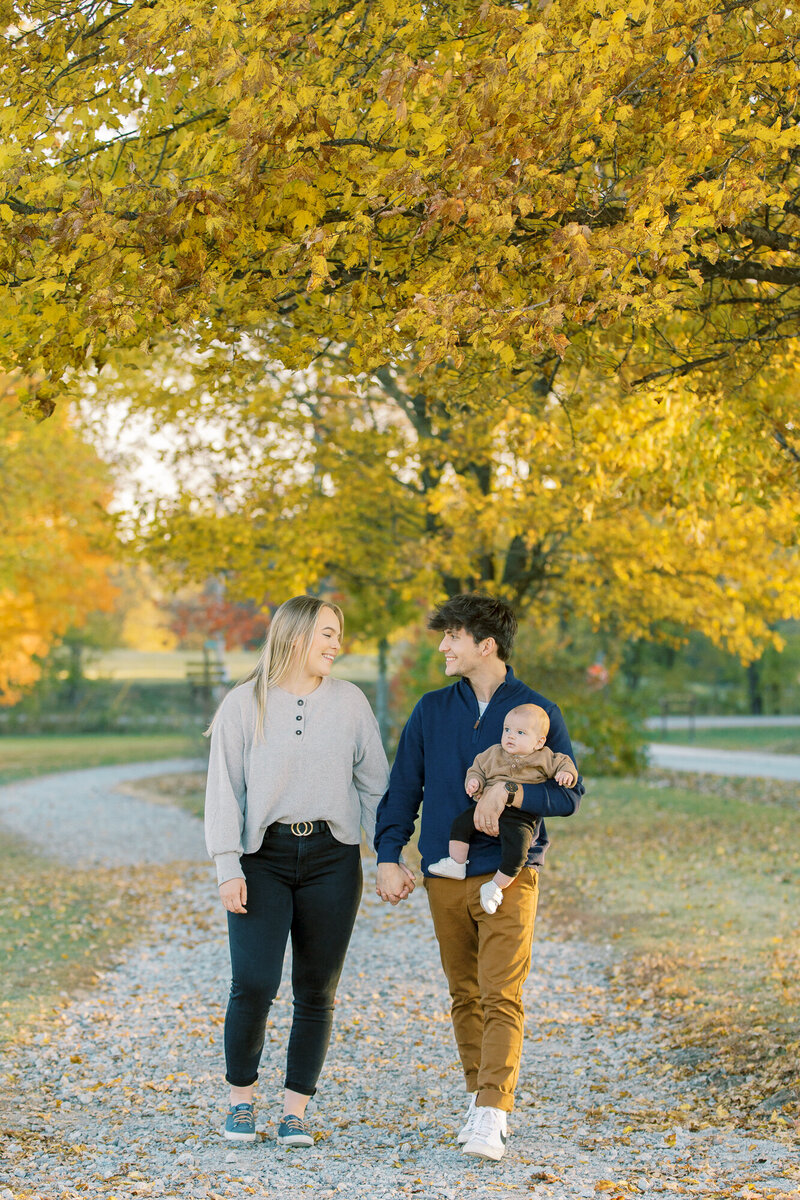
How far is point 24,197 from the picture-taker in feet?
14.2

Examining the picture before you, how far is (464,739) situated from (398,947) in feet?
14.9

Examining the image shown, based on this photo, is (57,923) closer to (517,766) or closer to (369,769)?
(369,769)

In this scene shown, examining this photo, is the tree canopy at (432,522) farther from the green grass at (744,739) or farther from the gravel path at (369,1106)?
the green grass at (744,739)

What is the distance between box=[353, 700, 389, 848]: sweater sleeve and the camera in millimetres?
4453

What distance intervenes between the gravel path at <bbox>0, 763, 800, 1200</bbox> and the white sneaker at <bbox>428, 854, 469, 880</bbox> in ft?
3.20

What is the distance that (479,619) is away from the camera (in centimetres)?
435

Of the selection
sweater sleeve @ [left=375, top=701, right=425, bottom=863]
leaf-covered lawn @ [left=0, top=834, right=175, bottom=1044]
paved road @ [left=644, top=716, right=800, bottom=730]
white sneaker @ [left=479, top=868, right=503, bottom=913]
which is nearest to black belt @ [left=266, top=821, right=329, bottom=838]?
sweater sleeve @ [left=375, top=701, right=425, bottom=863]

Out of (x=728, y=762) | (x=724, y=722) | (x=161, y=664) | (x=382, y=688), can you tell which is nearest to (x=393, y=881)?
(x=382, y=688)

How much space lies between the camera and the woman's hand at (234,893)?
13.6 ft

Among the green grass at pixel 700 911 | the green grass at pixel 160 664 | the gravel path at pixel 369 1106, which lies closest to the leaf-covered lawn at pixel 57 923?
the gravel path at pixel 369 1106

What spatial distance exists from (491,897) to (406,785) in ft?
1.74

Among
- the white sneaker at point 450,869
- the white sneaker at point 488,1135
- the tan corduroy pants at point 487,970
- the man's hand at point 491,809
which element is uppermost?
the man's hand at point 491,809

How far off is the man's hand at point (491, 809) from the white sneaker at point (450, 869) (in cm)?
19

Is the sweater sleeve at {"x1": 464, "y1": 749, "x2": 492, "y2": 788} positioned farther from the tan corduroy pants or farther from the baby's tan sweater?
the tan corduroy pants
